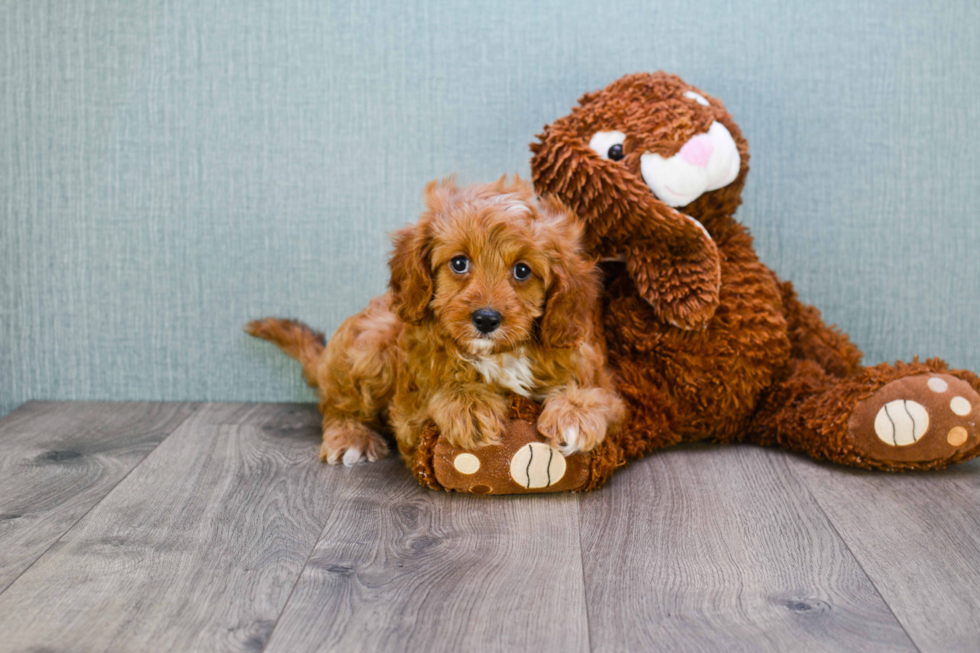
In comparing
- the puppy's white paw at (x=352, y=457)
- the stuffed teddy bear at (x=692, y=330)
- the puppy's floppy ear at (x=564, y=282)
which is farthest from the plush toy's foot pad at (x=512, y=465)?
the puppy's white paw at (x=352, y=457)

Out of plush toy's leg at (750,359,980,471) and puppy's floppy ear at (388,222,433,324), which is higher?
puppy's floppy ear at (388,222,433,324)

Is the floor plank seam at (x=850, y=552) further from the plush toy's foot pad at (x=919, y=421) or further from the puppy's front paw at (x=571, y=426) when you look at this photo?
the puppy's front paw at (x=571, y=426)

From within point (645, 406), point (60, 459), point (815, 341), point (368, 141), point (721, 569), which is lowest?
point (60, 459)

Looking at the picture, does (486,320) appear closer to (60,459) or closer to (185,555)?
(185,555)

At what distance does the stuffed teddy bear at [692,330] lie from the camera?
1806 mm

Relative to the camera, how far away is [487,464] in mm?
1698

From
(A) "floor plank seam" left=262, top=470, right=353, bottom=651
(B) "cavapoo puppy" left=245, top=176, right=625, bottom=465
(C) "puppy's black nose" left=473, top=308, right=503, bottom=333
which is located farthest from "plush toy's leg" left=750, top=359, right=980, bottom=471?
(A) "floor plank seam" left=262, top=470, right=353, bottom=651

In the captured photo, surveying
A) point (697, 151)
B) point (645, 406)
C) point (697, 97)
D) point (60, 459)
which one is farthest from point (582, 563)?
point (60, 459)

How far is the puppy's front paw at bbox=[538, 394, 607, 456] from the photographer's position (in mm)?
1679

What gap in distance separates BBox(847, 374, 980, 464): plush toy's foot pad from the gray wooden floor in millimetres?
73

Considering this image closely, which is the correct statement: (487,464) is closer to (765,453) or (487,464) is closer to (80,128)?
(765,453)

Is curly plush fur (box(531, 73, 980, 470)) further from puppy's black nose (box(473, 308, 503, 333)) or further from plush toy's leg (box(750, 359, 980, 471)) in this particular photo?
puppy's black nose (box(473, 308, 503, 333))

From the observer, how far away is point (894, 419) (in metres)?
1.81

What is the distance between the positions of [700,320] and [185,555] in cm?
122
